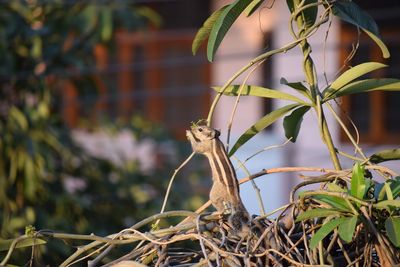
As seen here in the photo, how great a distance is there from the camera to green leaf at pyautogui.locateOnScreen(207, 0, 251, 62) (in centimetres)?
80

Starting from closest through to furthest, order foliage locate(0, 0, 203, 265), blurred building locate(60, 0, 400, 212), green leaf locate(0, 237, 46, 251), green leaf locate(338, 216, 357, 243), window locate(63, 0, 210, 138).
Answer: green leaf locate(338, 216, 357, 243), green leaf locate(0, 237, 46, 251), foliage locate(0, 0, 203, 265), blurred building locate(60, 0, 400, 212), window locate(63, 0, 210, 138)

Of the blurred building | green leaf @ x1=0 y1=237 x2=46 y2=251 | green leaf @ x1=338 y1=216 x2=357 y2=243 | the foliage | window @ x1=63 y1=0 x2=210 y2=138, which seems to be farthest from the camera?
window @ x1=63 y1=0 x2=210 y2=138

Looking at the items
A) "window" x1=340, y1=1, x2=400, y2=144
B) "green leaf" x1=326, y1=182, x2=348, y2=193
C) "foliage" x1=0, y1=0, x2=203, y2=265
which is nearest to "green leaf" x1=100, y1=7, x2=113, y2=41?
"foliage" x1=0, y1=0, x2=203, y2=265

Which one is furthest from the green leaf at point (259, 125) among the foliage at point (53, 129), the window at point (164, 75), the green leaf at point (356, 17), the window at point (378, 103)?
the window at point (164, 75)

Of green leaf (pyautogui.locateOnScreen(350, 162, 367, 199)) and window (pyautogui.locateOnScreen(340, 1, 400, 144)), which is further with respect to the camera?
window (pyautogui.locateOnScreen(340, 1, 400, 144))

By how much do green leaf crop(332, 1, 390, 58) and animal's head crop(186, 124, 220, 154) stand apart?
0.63 feet

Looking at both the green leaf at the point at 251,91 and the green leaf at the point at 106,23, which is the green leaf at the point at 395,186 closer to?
the green leaf at the point at 251,91

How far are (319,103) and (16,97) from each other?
218 cm

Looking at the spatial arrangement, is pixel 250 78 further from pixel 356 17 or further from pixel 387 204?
pixel 387 204

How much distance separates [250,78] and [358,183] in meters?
Result: 4.27

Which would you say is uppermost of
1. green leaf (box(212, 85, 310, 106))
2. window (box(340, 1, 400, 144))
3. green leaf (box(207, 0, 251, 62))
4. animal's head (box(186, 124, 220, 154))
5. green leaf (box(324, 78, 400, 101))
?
green leaf (box(207, 0, 251, 62))

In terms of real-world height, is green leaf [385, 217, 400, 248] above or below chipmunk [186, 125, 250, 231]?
below

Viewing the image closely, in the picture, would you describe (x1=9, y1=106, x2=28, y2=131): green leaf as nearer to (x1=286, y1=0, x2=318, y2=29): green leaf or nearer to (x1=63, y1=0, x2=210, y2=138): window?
(x1=286, y1=0, x2=318, y2=29): green leaf

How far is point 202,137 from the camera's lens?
76 centimetres
